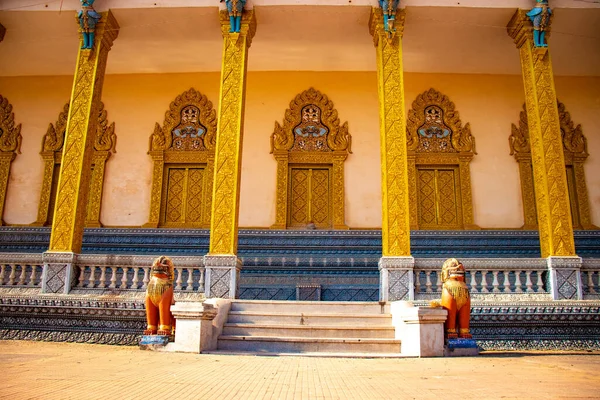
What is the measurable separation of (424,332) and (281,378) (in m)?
1.86

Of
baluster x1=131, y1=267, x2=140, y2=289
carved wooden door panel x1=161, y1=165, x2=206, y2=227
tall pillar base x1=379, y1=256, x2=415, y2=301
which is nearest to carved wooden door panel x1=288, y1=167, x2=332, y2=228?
carved wooden door panel x1=161, y1=165, x2=206, y2=227

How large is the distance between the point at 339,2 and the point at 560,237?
4049mm

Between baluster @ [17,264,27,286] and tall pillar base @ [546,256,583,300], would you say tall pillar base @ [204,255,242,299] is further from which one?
tall pillar base @ [546,256,583,300]

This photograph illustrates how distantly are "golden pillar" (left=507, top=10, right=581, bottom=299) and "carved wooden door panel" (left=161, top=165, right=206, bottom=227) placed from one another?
504 cm

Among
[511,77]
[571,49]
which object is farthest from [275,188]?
[571,49]

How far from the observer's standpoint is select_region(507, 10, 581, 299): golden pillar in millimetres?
5652

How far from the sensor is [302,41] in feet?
25.0

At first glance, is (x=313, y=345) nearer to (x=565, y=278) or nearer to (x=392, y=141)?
(x=392, y=141)

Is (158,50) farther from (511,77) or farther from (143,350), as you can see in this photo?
(511,77)

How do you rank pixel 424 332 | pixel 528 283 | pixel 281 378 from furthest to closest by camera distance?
pixel 528 283 → pixel 424 332 → pixel 281 378

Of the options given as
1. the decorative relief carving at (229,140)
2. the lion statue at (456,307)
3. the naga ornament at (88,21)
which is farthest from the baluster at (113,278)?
the lion statue at (456,307)

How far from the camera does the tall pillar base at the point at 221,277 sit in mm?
5551

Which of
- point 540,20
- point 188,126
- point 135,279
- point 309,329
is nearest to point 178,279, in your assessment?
point 135,279

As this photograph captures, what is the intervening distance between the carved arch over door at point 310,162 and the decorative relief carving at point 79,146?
2947 mm
